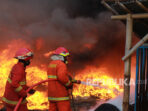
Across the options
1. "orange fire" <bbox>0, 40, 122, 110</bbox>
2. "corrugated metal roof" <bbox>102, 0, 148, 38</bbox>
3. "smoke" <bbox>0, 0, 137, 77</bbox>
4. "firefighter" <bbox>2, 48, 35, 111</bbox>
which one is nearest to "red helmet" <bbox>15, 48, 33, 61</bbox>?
"firefighter" <bbox>2, 48, 35, 111</bbox>

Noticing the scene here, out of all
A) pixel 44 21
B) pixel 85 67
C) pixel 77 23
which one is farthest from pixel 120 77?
pixel 44 21

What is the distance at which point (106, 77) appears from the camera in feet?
36.9

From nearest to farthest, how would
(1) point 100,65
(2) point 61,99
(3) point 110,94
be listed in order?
(2) point 61,99, (3) point 110,94, (1) point 100,65

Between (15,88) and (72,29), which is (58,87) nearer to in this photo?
(15,88)

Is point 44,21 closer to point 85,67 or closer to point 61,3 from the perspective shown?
point 61,3

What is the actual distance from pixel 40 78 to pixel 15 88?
260 inches

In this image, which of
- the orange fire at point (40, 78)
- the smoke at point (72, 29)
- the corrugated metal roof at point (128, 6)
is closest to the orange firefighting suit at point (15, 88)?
the corrugated metal roof at point (128, 6)

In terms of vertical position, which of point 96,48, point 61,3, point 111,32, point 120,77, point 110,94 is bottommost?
point 110,94

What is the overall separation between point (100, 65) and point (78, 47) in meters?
1.52

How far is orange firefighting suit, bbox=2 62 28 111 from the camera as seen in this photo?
13.1 ft

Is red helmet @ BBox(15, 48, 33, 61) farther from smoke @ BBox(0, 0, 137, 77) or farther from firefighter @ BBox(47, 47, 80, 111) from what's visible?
smoke @ BBox(0, 0, 137, 77)

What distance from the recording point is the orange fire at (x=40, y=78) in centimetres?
1012

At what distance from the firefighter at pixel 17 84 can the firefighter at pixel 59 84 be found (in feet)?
2.08

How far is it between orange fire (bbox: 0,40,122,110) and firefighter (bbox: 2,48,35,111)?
5.95m
